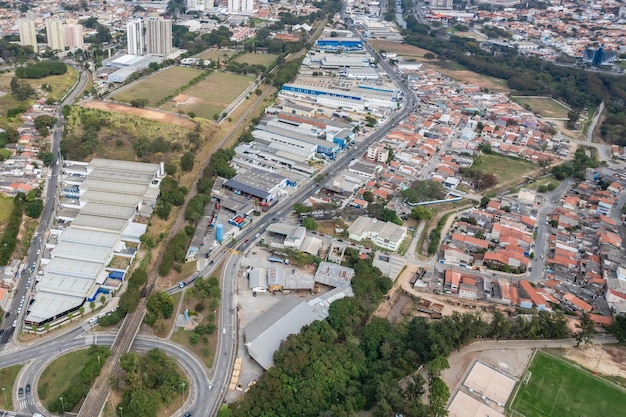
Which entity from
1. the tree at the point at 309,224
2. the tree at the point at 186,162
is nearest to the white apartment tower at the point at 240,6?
the tree at the point at 186,162

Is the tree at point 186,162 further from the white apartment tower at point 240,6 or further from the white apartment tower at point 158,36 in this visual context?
the white apartment tower at point 240,6

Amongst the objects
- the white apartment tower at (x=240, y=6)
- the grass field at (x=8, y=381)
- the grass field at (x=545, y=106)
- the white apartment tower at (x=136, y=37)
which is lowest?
the grass field at (x=8, y=381)

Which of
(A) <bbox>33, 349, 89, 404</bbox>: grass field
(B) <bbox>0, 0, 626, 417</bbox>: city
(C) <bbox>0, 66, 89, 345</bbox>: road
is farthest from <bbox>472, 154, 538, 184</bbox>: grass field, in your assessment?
(C) <bbox>0, 66, 89, 345</bbox>: road

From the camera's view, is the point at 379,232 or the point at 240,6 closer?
the point at 379,232

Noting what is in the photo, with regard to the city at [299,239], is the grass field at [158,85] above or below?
above

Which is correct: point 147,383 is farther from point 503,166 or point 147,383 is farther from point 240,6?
point 240,6

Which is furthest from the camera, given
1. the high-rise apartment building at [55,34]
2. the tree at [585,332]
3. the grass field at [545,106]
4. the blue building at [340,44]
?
the blue building at [340,44]

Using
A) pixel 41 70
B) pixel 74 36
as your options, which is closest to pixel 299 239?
pixel 41 70
